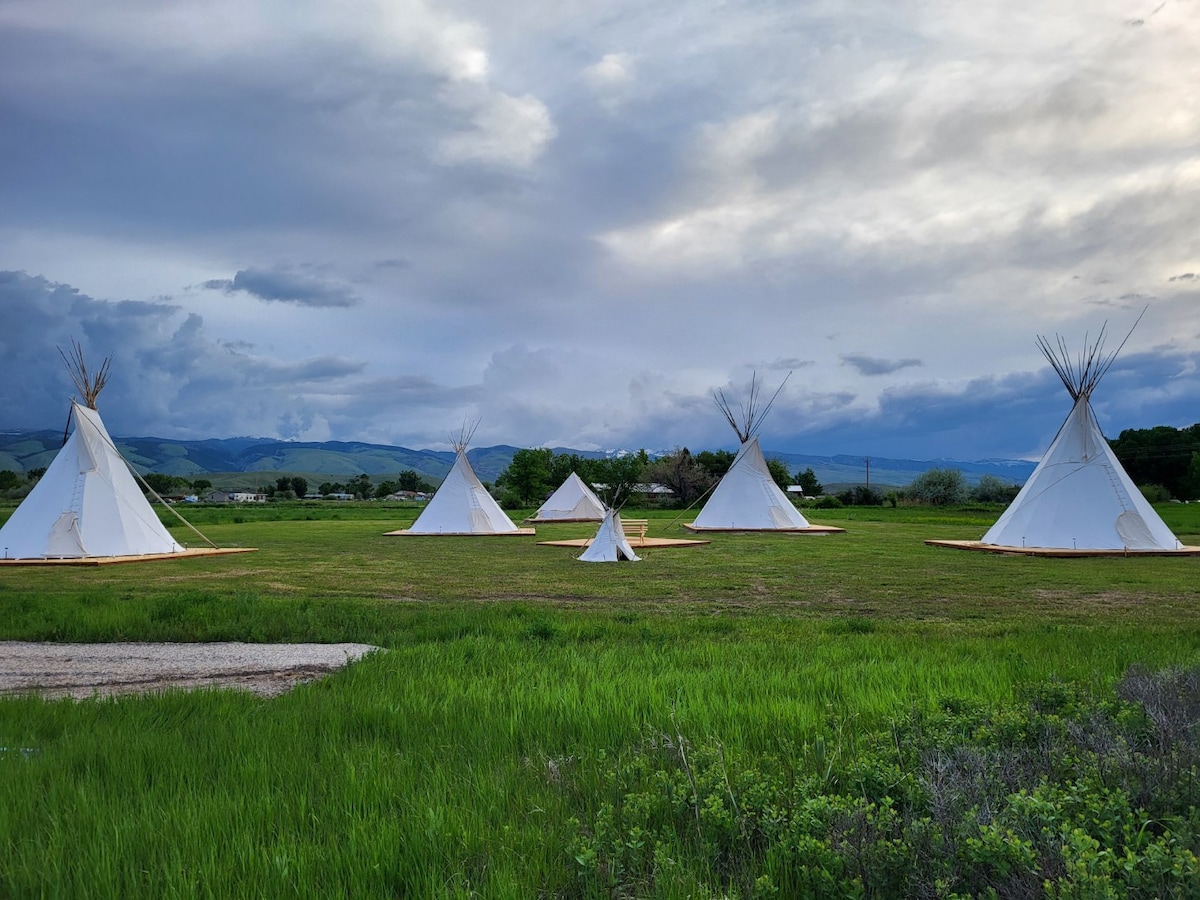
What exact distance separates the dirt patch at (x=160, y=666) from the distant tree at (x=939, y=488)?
2341 inches

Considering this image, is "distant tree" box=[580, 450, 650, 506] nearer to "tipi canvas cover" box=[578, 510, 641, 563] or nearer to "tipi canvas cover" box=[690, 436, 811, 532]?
"tipi canvas cover" box=[690, 436, 811, 532]

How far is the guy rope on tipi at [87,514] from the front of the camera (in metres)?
20.7

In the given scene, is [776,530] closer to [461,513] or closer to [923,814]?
[461,513]

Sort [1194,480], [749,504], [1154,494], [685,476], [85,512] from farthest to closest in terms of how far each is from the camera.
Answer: [685,476], [1194,480], [1154,494], [749,504], [85,512]

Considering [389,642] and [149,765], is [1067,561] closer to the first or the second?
[389,642]

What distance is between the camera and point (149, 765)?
396cm

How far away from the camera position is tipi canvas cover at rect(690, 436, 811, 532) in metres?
32.1

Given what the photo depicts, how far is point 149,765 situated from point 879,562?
55.5 ft

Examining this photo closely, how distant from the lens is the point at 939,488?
63.6 metres

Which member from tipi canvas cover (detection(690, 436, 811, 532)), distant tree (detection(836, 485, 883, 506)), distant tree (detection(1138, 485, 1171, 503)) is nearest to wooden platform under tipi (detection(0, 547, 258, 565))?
tipi canvas cover (detection(690, 436, 811, 532))

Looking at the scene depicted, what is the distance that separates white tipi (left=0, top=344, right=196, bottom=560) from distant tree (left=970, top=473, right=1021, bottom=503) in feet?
203

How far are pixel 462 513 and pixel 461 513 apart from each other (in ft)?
0.18

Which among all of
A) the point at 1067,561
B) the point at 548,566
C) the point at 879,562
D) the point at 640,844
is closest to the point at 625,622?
the point at 640,844

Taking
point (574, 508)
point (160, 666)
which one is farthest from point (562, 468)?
point (160, 666)
